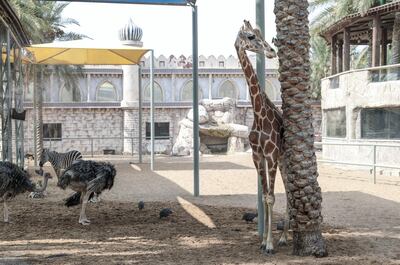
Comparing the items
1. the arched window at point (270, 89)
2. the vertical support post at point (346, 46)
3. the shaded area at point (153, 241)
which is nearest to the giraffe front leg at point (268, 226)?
the shaded area at point (153, 241)

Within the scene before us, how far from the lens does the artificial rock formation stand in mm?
34375

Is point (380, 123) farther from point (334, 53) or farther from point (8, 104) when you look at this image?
point (8, 104)

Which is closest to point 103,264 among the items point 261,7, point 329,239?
point 329,239

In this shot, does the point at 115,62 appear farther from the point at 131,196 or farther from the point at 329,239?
the point at 329,239

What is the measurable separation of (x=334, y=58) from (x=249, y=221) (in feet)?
61.1

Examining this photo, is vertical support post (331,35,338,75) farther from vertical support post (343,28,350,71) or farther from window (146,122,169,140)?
window (146,122,169,140)

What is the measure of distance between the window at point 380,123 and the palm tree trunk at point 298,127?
12835mm

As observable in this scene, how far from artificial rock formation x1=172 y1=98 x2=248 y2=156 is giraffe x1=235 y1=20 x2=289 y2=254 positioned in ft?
87.9

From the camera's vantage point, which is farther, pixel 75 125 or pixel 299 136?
pixel 75 125

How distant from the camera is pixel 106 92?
40656mm

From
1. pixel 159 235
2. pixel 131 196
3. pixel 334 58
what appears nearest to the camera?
pixel 159 235

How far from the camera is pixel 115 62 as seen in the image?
2336 cm

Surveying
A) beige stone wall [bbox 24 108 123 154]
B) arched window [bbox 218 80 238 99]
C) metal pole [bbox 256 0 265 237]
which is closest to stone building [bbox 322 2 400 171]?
metal pole [bbox 256 0 265 237]

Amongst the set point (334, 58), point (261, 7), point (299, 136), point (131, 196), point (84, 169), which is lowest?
point (131, 196)
